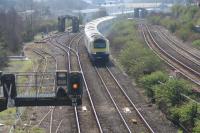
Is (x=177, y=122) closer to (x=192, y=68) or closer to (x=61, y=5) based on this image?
(x=192, y=68)

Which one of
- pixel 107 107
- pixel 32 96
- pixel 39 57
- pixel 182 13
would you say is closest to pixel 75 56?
pixel 39 57

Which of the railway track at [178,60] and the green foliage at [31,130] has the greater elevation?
the railway track at [178,60]

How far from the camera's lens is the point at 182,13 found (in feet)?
280

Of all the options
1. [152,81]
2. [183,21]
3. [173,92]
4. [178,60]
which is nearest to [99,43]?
[178,60]

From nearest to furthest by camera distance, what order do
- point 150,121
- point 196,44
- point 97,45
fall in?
1. point 150,121
2. point 97,45
3. point 196,44

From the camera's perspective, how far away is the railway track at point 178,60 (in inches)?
1261

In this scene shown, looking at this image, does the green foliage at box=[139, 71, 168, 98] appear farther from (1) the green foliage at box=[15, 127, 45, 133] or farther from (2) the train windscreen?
(2) the train windscreen

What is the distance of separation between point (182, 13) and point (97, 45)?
4979 cm

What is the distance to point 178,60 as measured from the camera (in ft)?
129

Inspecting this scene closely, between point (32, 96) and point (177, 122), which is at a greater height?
point (32, 96)

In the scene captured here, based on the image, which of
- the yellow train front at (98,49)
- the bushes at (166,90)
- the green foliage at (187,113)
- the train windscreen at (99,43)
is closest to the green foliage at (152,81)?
the bushes at (166,90)

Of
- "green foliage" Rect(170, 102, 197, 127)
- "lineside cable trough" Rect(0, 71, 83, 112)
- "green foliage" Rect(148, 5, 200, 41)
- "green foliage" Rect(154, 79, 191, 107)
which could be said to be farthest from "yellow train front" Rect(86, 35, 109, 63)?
"lineside cable trough" Rect(0, 71, 83, 112)

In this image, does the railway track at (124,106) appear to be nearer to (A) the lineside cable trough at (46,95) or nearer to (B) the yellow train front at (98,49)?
(B) the yellow train front at (98,49)

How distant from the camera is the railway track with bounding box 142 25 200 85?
32.0 meters
